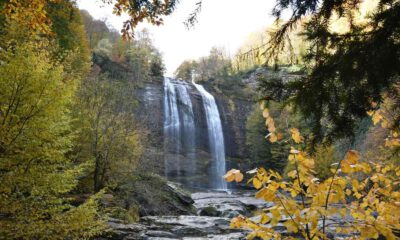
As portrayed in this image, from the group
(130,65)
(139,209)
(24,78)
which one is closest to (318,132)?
(24,78)

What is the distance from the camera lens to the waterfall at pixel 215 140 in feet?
123

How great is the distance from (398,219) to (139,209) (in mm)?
11862

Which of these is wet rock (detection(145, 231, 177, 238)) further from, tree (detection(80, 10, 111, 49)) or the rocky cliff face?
tree (detection(80, 10, 111, 49))

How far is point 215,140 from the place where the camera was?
133ft

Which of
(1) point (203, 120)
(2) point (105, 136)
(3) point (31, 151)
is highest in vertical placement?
(1) point (203, 120)

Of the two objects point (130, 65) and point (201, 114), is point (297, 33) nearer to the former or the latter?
point (201, 114)

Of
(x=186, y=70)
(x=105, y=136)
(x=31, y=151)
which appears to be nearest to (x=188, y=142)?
(x=105, y=136)

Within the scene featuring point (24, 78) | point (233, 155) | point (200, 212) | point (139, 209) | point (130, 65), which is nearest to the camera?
point (24, 78)

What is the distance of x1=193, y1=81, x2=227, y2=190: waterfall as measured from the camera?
37469mm

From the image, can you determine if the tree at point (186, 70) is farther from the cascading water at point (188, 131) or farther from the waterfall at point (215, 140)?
the cascading water at point (188, 131)

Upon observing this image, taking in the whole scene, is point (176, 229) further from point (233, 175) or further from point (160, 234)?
point (233, 175)

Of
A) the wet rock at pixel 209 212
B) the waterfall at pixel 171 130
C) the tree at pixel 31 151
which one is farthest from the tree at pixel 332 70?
the waterfall at pixel 171 130

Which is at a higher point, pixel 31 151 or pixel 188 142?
pixel 188 142

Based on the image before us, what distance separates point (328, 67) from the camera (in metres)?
2.46
